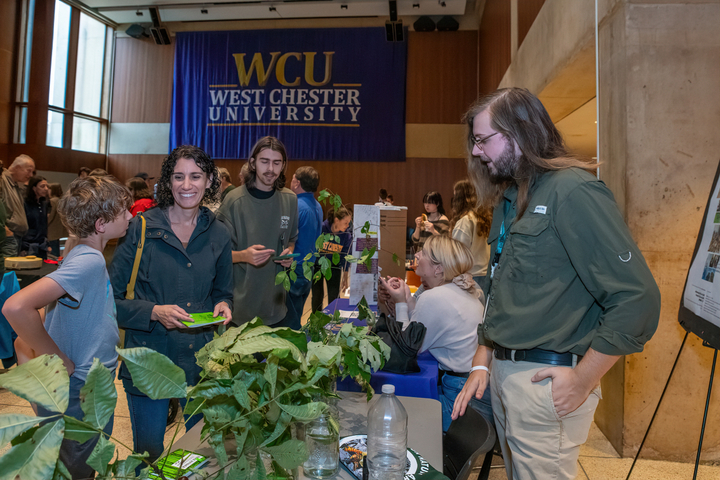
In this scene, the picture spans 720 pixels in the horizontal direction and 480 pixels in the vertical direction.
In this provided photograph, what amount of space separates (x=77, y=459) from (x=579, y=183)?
1.62 m

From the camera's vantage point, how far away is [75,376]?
59.0 inches

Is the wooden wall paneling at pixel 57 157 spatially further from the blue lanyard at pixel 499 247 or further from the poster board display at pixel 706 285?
the poster board display at pixel 706 285

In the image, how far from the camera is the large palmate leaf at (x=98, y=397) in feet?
1.51

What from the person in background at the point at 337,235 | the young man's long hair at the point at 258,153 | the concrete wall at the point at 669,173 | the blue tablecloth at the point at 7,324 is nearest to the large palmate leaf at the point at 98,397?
the young man's long hair at the point at 258,153

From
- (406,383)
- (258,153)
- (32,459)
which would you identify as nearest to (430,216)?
(258,153)

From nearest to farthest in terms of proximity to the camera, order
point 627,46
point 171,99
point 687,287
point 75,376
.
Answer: point 75,376
point 687,287
point 627,46
point 171,99

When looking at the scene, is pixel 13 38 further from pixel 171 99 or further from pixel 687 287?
pixel 687 287

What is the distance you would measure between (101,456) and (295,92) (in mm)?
10392

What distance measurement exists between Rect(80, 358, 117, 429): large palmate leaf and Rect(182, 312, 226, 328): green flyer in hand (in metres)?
1.14

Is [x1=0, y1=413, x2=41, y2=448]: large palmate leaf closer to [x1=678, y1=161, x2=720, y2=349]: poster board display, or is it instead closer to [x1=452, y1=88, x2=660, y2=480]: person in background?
[x1=452, y1=88, x2=660, y2=480]: person in background

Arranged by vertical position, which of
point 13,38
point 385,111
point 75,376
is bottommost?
point 75,376

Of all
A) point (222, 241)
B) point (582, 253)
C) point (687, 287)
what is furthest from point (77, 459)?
point (687, 287)

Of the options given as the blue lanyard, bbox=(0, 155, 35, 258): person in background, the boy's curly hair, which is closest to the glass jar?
the blue lanyard

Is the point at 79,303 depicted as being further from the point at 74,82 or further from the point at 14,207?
the point at 74,82
